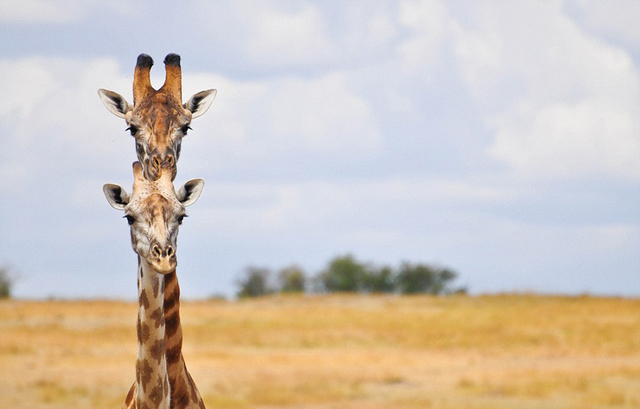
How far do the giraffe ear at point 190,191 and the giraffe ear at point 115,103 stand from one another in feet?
2.43

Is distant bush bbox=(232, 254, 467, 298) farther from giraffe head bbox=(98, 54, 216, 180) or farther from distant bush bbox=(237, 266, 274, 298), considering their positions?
giraffe head bbox=(98, 54, 216, 180)

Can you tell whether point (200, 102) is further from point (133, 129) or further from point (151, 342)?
point (151, 342)

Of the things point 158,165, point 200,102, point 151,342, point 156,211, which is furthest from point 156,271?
point 200,102

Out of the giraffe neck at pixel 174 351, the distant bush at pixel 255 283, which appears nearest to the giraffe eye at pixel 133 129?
the giraffe neck at pixel 174 351

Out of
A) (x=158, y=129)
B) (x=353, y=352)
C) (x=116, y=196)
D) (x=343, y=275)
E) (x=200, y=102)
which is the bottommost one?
(x=353, y=352)

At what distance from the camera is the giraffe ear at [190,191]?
5.03m

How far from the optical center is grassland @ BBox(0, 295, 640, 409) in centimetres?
2555

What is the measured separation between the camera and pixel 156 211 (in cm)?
481

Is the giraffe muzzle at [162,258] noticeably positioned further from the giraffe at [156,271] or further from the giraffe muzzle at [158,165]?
the giraffe muzzle at [158,165]

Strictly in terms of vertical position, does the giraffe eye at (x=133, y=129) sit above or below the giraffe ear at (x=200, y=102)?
below

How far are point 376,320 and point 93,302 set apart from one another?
16.0 m

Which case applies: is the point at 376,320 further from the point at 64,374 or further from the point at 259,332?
the point at 64,374

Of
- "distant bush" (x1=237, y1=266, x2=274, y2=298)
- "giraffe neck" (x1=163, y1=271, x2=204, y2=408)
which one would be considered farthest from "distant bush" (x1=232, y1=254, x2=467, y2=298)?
"giraffe neck" (x1=163, y1=271, x2=204, y2=408)

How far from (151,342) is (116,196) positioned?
0.90 meters
